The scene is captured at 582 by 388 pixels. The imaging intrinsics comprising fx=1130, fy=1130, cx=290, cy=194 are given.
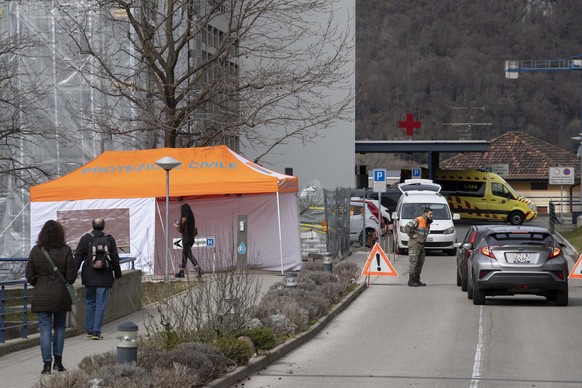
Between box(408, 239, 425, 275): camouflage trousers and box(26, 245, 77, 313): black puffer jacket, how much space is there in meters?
14.0

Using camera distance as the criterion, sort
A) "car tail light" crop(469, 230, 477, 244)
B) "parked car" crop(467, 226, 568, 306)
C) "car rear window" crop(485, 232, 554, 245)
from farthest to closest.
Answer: "car tail light" crop(469, 230, 477, 244)
"car rear window" crop(485, 232, 554, 245)
"parked car" crop(467, 226, 568, 306)

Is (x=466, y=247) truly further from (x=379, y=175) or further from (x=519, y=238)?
(x=379, y=175)

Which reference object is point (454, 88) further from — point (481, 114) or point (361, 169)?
point (361, 169)

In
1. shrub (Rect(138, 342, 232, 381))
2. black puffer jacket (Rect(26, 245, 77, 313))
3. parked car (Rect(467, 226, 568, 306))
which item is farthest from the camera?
parked car (Rect(467, 226, 568, 306))

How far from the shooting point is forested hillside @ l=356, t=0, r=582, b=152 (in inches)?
5999

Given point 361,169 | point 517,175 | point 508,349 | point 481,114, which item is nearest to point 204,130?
point 508,349

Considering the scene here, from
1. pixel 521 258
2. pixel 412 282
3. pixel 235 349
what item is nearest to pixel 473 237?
pixel 521 258

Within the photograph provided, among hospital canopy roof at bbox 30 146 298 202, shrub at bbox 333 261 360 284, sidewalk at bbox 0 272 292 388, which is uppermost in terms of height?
hospital canopy roof at bbox 30 146 298 202

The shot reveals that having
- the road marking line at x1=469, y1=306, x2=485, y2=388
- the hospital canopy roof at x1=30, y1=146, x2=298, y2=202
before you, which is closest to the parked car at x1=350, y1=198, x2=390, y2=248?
the hospital canopy roof at x1=30, y1=146, x2=298, y2=202

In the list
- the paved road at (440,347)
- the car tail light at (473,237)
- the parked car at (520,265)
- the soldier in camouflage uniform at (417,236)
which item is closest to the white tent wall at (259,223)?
the soldier in camouflage uniform at (417,236)

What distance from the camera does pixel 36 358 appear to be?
1441 cm

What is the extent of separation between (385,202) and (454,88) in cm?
11167

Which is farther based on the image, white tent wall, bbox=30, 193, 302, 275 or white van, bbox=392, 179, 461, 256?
white van, bbox=392, 179, 461, 256

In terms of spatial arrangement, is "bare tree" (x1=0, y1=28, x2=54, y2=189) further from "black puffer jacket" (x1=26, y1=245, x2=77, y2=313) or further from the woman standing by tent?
"black puffer jacket" (x1=26, y1=245, x2=77, y2=313)
